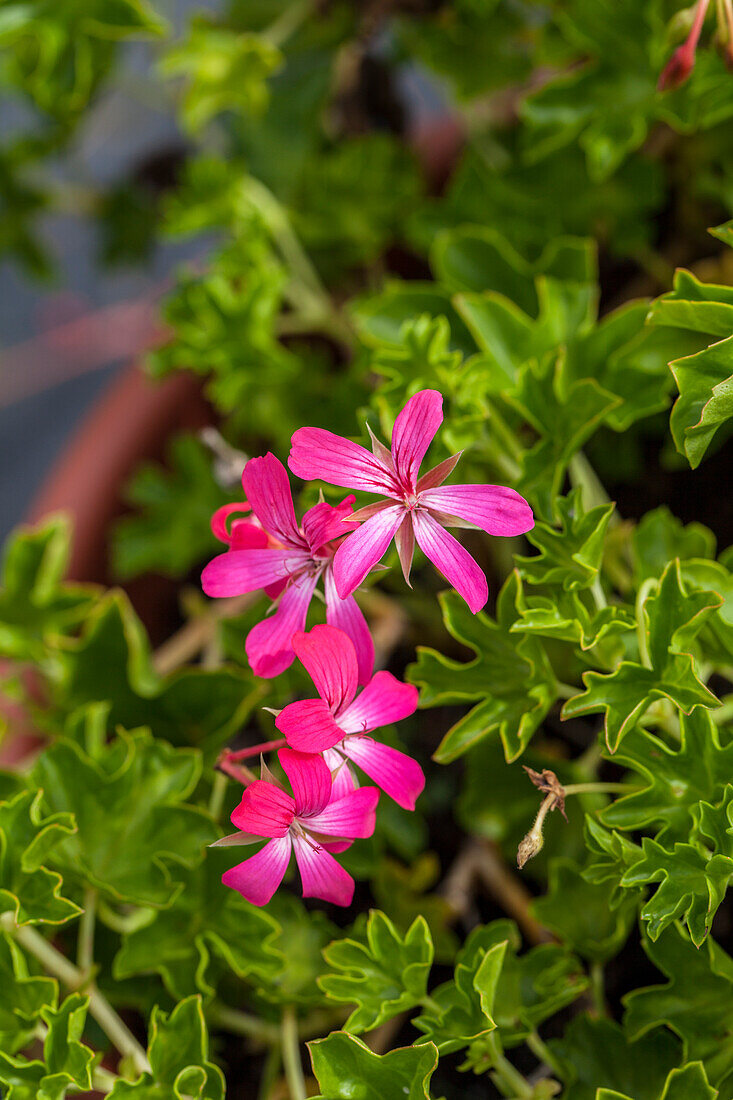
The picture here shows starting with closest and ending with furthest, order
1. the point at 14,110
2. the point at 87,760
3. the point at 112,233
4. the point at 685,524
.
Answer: the point at 87,760 < the point at 685,524 < the point at 112,233 < the point at 14,110

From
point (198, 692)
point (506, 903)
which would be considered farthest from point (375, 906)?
point (198, 692)

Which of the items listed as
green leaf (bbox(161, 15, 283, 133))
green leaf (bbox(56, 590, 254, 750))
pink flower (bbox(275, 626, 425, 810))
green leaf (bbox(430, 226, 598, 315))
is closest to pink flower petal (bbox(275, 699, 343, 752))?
pink flower (bbox(275, 626, 425, 810))

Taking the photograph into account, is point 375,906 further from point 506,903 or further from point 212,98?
point 212,98

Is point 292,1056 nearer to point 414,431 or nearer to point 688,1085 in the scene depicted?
point 688,1085

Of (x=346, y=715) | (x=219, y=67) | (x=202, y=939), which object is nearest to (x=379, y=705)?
(x=346, y=715)

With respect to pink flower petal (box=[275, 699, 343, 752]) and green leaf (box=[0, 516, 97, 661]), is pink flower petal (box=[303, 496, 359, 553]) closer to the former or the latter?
pink flower petal (box=[275, 699, 343, 752])

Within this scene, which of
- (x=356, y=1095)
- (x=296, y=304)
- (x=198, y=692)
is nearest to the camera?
(x=356, y=1095)
